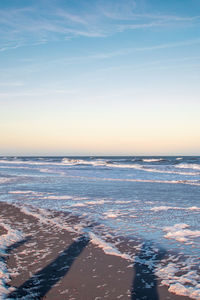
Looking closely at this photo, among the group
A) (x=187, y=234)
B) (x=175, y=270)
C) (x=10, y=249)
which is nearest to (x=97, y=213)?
(x=187, y=234)

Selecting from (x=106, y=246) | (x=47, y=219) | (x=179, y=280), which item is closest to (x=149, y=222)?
(x=106, y=246)

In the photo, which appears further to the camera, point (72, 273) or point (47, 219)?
point (47, 219)

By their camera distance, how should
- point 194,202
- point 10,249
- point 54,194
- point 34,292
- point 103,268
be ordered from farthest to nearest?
point 54,194, point 194,202, point 10,249, point 103,268, point 34,292

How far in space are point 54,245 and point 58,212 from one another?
3647 mm

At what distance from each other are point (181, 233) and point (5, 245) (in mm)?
4068

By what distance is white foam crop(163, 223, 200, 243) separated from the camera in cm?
671

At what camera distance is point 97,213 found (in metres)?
9.65

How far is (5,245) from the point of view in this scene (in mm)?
6133

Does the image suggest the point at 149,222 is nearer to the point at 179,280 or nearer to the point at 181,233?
the point at 181,233

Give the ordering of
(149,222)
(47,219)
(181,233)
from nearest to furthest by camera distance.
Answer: (181,233) → (149,222) → (47,219)

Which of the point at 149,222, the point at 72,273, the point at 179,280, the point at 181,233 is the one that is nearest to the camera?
the point at 179,280

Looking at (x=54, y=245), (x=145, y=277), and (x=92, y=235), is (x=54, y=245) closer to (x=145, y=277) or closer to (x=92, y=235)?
(x=92, y=235)

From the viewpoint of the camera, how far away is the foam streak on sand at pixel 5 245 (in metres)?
4.17

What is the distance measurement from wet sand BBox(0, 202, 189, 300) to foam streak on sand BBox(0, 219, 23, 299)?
9cm
